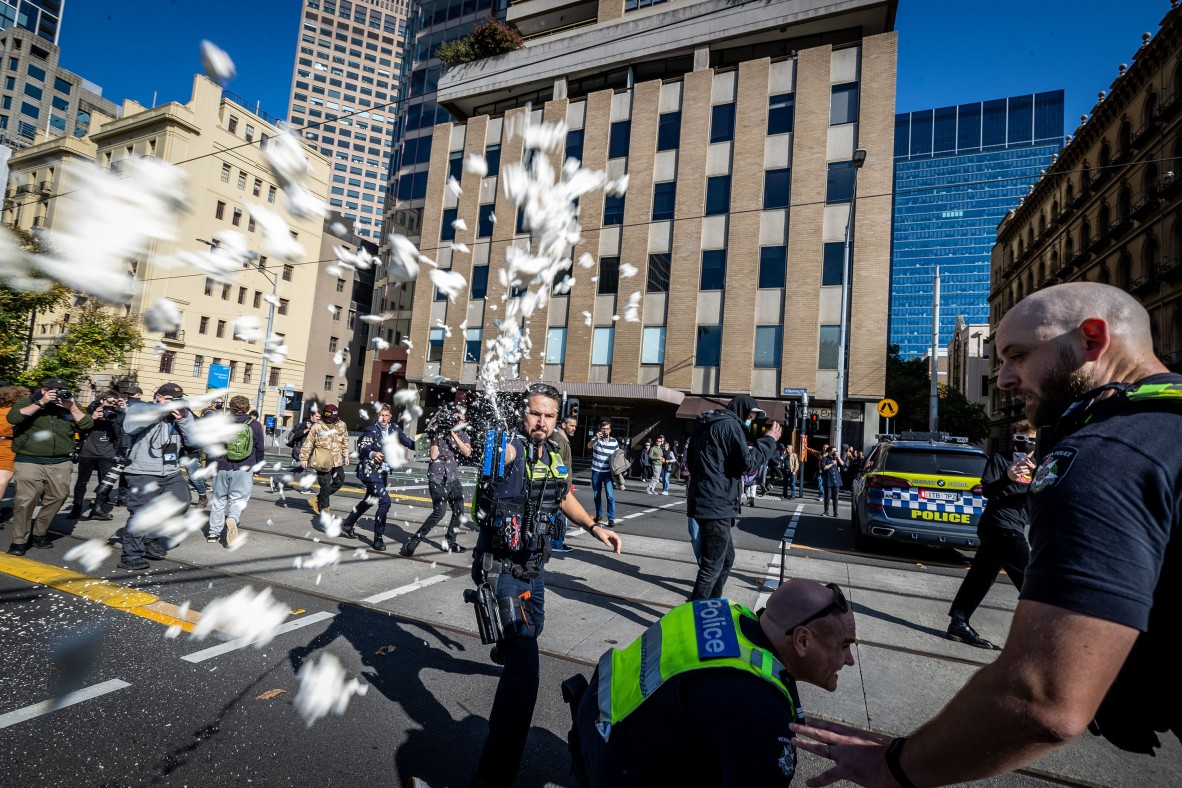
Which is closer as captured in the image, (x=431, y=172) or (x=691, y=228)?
(x=691, y=228)

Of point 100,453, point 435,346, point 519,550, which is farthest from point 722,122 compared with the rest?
point 519,550

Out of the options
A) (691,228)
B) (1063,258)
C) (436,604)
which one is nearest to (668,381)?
(691,228)

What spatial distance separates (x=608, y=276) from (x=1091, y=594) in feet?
83.0

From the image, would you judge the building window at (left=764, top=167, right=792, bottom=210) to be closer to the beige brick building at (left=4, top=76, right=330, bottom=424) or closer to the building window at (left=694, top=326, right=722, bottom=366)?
the building window at (left=694, top=326, right=722, bottom=366)

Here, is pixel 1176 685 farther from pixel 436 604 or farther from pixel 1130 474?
pixel 436 604

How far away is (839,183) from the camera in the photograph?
2247cm

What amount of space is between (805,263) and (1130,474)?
76.0ft

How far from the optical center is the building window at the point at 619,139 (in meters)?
25.8

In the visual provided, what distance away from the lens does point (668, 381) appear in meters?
24.1

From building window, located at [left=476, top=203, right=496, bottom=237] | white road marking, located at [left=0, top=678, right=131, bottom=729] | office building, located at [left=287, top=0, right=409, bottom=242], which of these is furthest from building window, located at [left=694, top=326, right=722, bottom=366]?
office building, located at [left=287, top=0, right=409, bottom=242]

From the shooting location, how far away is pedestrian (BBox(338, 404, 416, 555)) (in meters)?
7.12

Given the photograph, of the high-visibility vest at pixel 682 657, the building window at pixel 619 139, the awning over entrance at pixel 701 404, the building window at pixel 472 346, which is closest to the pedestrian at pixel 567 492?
the high-visibility vest at pixel 682 657

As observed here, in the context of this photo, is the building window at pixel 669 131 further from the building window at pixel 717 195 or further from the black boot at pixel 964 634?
the black boot at pixel 964 634

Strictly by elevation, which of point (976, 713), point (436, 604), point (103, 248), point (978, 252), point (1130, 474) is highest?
point (978, 252)
